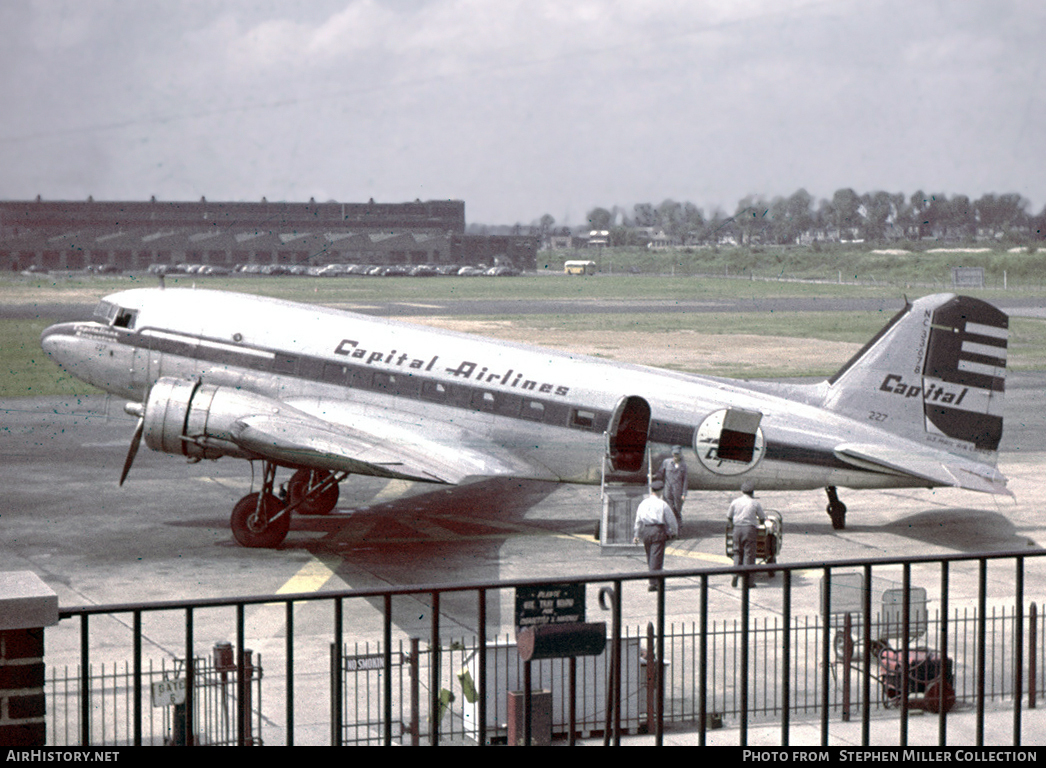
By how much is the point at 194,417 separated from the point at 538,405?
571 centimetres

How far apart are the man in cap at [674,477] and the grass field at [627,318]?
448cm

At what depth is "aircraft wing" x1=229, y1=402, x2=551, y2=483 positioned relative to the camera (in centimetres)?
1895

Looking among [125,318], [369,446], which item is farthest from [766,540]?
[125,318]

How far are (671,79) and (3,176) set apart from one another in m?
12.4

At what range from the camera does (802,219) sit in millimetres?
24125

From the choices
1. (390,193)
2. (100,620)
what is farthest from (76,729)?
(390,193)

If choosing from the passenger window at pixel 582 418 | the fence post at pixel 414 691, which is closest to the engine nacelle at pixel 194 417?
the passenger window at pixel 582 418

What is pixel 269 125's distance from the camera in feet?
77.9

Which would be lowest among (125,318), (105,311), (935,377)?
(935,377)

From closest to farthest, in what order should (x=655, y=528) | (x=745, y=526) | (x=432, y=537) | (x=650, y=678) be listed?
(x=650, y=678) → (x=655, y=528) → (x=745, y=526) → (x=432, y=537)

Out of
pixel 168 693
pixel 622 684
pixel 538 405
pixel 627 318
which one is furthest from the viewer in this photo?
pixel 627 318

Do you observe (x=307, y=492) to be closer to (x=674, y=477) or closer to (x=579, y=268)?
(x=674, y=477)

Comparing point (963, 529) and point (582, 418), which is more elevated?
point (582, 418)

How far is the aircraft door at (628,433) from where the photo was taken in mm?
20797
